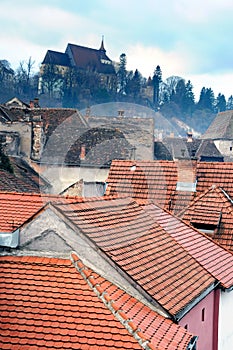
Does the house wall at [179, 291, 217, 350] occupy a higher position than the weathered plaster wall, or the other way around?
the weathered plaster wall

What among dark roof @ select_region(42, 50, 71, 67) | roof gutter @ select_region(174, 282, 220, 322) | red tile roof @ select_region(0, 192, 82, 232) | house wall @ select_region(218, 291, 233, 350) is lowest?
house wall @ select_region(218, 291, 233, 350)

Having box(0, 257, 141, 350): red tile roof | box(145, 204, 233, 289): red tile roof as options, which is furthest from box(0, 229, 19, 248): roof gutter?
box(145, 204, 233, 289): red tile roof

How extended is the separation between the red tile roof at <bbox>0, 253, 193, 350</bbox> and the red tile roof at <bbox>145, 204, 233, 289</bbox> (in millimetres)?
3536

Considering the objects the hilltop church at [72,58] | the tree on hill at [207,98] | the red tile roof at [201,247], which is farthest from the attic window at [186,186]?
the tree on hill at [207,98]

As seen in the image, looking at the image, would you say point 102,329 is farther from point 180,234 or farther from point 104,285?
point 180,234

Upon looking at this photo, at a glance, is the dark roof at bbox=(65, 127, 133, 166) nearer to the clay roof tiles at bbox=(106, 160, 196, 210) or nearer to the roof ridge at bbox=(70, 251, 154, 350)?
the clay roof tiles at bbox=(106, 160, 196, 210)

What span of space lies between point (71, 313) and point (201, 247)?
5.56 meters

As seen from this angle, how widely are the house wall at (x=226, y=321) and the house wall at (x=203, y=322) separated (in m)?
0.36

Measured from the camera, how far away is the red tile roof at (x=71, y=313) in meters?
7.30

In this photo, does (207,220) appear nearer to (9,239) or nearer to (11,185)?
(9,239)

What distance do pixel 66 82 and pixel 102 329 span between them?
51.7 m

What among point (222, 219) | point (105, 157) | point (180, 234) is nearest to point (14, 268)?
point (180, 234)

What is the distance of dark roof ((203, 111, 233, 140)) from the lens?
228ft

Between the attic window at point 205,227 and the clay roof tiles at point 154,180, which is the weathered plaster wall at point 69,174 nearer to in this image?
the clay roof tiles at point 154,180
